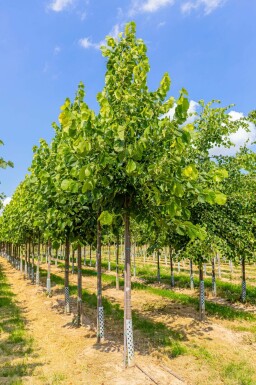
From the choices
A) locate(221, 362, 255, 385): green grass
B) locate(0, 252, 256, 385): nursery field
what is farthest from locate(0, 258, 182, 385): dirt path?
locate(221, 362, 255, 385): green grass

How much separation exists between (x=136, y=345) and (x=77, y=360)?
2240 millimetres

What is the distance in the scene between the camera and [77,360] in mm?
9508

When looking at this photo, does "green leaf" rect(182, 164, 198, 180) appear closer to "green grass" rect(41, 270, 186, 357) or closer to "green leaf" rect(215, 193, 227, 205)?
"green leaf" rect(215, 193, 227, 205)

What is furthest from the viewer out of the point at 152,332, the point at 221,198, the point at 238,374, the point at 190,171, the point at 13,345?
the point at 152,332

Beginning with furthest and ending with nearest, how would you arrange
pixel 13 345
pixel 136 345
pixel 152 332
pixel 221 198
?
pixel 152 332 < pixel 13 345 < pixel 136 345 < pixel 221 198

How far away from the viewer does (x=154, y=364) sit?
29.4 feet

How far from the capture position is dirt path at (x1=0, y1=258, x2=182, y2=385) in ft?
26.5

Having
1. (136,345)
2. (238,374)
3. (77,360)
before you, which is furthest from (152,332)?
(238,374)

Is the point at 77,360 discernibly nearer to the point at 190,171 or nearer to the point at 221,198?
the point at 221,198

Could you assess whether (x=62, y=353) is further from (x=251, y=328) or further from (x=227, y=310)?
(x=227, y=310)

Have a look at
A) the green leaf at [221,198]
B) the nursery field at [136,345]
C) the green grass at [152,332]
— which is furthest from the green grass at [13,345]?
the green leaf at [221,198]

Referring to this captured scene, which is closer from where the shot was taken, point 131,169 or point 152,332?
point 131,169

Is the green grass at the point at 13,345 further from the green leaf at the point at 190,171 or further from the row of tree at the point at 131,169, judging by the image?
the green leaf at the point at 190,171

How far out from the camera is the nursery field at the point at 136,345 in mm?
8352
